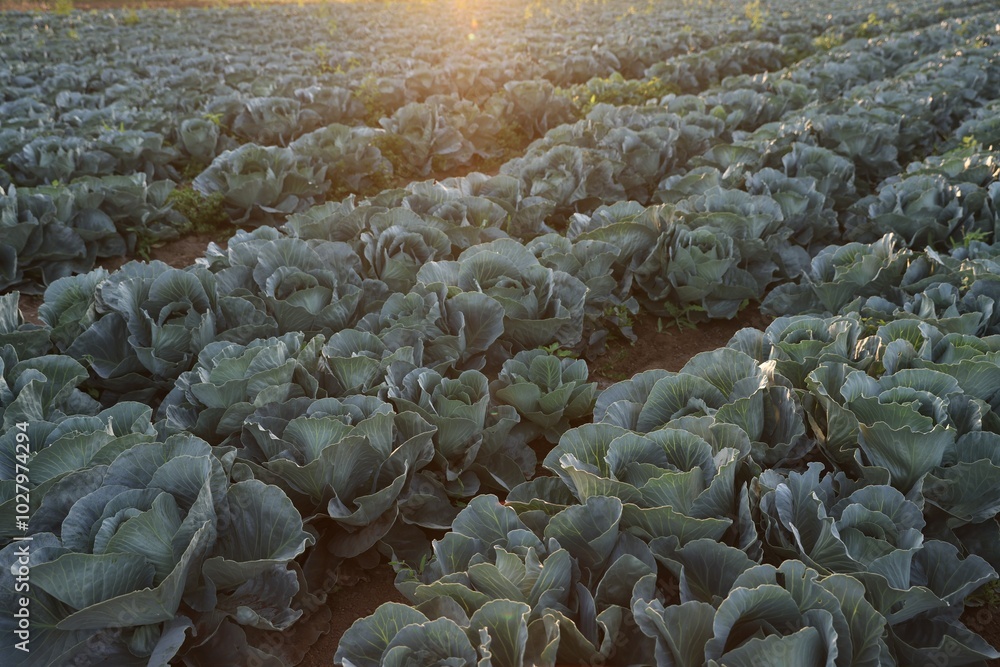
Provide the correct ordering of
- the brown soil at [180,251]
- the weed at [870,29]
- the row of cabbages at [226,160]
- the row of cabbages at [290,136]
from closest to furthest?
the row of cabbages at [226,160], the row of cabbages at [290,136], the brown soil at [180,251], the weed at [870,29]

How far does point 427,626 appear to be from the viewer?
1953mm

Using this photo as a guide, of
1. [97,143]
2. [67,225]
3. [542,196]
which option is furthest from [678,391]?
[97,143]

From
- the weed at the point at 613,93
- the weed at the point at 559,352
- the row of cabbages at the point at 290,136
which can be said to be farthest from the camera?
the weed at the point at 613,93

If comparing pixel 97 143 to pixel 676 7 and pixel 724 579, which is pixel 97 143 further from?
pixel 676 7

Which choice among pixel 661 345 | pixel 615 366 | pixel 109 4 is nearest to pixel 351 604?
pixel 615 366

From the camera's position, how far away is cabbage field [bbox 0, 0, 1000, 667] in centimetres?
219

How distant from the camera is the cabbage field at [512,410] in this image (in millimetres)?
2189

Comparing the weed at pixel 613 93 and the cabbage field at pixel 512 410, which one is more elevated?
the weed at pixel 613 93

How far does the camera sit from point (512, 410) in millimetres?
3434

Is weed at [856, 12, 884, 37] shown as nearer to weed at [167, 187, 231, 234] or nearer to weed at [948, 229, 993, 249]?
weed at [948, 229, 993, 249]

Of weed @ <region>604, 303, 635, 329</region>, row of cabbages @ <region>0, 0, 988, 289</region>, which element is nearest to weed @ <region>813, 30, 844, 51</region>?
row of cabbages @ <region>0, 0, 988, 289</region>

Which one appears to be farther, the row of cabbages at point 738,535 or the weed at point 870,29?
→ the weed at point 870,29
